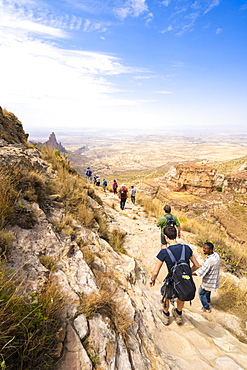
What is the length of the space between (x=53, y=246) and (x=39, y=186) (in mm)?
1879

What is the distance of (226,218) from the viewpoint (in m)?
16.6

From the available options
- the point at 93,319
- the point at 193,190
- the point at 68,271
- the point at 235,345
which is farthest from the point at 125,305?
the point at 193,190

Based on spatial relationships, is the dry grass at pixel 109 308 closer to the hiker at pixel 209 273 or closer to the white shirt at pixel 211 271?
the hiker at pixel 209 273

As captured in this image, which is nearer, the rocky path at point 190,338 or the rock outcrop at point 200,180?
the rocky path at point 190,338

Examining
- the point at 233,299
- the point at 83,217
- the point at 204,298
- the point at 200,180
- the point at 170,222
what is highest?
the point at 83,217

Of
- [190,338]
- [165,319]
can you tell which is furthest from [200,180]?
[190,338]

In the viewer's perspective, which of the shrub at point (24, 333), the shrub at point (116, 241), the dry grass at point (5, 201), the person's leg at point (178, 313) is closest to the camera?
the shrub at point (24, 333)

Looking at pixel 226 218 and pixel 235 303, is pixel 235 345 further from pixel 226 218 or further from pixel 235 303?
pixel 226 218

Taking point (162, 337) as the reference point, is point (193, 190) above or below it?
below

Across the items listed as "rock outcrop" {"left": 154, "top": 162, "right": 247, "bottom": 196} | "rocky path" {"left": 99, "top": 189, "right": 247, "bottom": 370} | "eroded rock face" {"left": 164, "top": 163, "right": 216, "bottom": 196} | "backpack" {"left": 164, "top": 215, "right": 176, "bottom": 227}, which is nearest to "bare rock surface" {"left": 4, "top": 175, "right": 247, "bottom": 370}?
"rocky path" {"left": 99, "top": 189, "right": 247, "bottom": 370}

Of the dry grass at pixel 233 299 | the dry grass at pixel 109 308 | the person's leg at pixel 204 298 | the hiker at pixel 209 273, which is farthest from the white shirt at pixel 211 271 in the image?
the dry grass at pixel 109 308

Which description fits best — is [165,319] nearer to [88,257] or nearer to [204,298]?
[204,298]

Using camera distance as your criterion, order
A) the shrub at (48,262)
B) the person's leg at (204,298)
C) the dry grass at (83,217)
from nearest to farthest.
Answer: the shrub at (48,262) < the person's leg at (204,298) < the dry grass at (83,217)

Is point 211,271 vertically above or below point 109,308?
below
